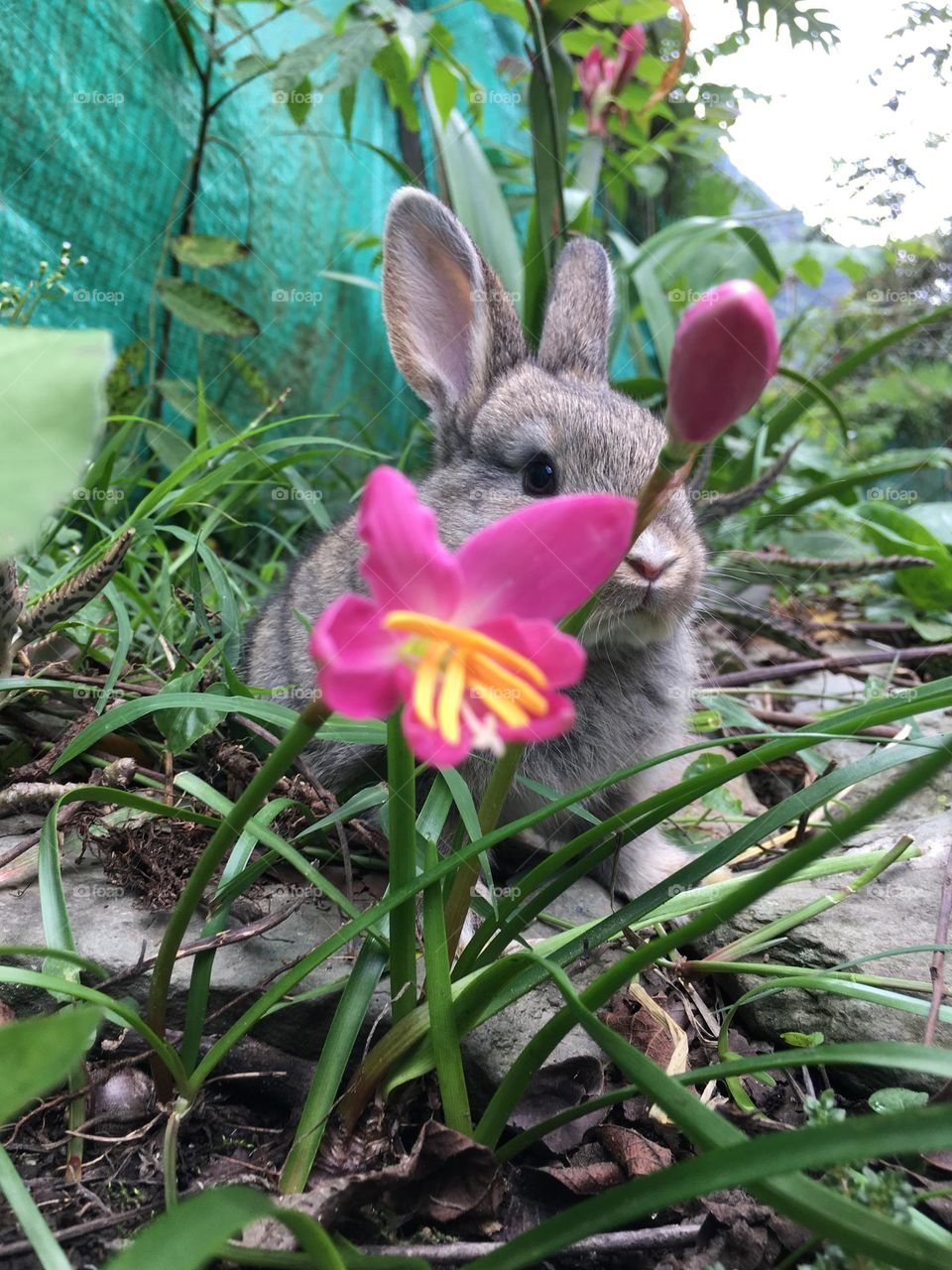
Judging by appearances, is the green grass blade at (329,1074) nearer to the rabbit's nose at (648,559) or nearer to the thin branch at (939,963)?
the thin branch at (939,963)

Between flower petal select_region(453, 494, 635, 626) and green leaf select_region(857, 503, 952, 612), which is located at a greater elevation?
flower petal select_region(453, 494, 635, 626)

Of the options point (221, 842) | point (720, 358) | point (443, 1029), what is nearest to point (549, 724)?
point (720, 358)

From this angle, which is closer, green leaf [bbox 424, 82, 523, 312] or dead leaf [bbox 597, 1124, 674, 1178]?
dead leaf [bbox 597, 1124, 674, 1178]

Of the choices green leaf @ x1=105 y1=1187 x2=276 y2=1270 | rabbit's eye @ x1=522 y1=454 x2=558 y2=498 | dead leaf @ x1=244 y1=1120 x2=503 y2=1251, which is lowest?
dead leaf @ x1=244 y1=1120 x2=503 y2=1251

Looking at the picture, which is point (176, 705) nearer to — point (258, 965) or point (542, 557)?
point (258, 965)

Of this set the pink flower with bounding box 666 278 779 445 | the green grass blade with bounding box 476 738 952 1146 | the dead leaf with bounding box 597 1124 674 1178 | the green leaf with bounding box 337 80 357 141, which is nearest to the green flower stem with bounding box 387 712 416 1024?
the green grass blade with bounding box 476 738 952 1146

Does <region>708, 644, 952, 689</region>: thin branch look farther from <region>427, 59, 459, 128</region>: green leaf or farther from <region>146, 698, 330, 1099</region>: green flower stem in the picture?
<region>427, 59, 459, 128</region>: green leaf
